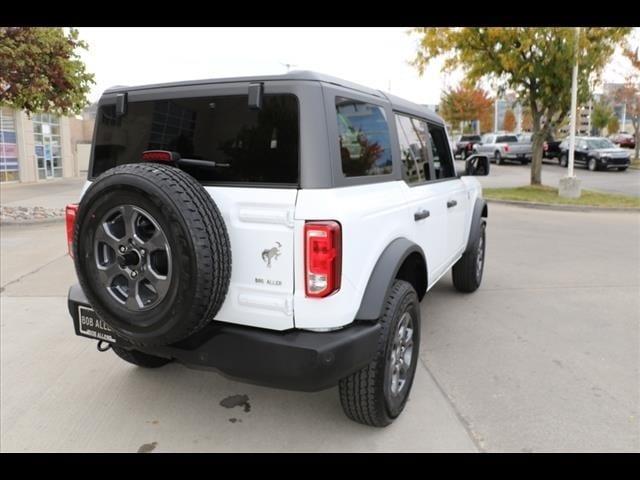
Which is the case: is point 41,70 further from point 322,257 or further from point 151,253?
point 322,257

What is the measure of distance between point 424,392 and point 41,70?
33.4 ft

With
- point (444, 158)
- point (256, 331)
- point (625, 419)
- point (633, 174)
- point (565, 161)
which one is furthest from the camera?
point (565, 161)

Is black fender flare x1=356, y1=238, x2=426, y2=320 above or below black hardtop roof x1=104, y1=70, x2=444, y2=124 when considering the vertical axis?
below

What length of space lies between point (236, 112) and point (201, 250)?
782mm

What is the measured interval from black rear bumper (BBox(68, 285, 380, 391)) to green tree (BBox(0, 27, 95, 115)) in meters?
9.37

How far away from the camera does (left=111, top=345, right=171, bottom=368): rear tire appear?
3.41 m

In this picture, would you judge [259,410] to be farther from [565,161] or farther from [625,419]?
[565,161]

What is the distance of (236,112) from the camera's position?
2.54m

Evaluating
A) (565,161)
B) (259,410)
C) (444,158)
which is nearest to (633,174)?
(565,161)

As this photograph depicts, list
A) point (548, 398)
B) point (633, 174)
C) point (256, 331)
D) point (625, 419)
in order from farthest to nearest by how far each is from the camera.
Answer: point (633, 174), point (548, 398), point (625, 419), point (256, 331)

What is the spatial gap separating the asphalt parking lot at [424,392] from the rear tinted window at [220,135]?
58.0 inches

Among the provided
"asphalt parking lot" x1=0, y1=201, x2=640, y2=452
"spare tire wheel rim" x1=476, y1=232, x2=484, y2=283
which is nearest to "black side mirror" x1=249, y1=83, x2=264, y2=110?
"asphalt parking lot" x1=0, y1=201, x2=640, y2=452

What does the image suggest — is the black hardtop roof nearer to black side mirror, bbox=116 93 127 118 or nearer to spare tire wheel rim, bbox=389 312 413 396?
black side mirror, bbox=116 93 127 118

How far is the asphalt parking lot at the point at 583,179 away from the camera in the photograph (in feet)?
57.9
